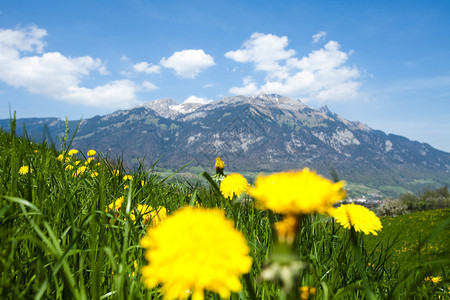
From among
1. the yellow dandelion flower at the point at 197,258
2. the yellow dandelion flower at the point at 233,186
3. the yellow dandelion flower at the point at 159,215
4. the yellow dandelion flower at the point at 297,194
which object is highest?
the yellow dandelion flower at the point at 297,194

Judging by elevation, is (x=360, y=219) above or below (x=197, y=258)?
below

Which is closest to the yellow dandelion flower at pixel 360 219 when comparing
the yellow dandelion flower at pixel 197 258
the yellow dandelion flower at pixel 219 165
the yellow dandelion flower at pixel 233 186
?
the yellow dandelion flower at pixel 233 186

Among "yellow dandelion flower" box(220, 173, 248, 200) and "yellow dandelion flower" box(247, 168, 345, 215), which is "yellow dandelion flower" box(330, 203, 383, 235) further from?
"yellow dandelion flower" box(247, 168, 345, 215)

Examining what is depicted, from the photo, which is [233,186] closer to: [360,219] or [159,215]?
[159,215]

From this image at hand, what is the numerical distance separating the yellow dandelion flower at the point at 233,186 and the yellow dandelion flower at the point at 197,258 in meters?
2.02

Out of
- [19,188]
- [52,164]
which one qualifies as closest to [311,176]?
[19,188]

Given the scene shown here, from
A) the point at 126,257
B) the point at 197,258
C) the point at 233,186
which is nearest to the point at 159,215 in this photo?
the point at 126,257

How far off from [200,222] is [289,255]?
26cm

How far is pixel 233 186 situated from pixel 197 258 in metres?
2.13

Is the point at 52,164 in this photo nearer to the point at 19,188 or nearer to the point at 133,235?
the point at 19,188

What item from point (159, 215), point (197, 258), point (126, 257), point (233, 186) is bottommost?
point (126, 257)

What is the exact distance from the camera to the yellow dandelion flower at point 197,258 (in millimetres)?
688

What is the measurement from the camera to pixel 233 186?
286cm

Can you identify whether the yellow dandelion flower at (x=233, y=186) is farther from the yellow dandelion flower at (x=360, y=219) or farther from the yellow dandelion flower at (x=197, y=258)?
the yellow dandelion flower at (x=197, y=258)
